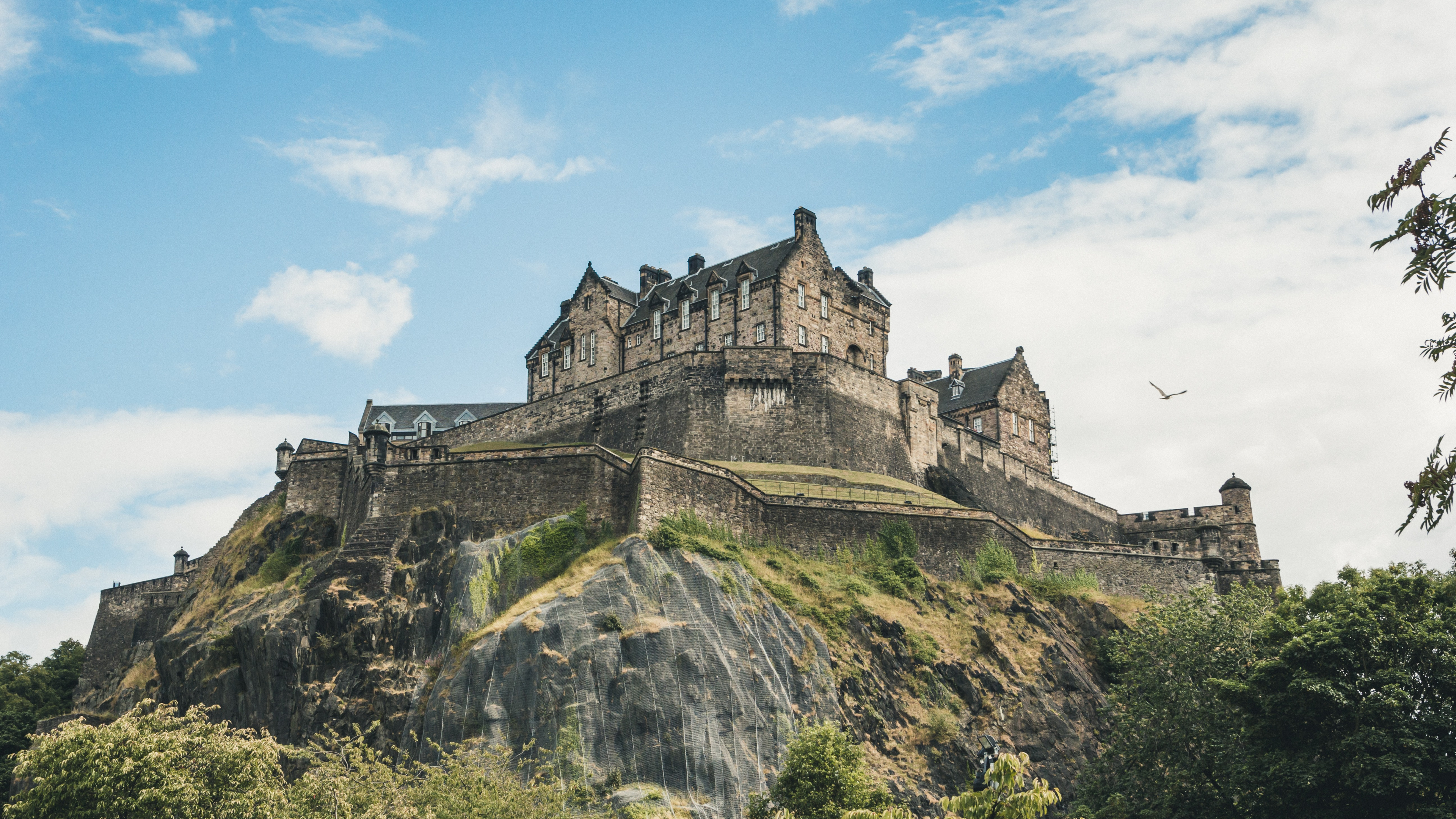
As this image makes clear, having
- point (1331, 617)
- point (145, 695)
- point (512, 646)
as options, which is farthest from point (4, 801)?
point (1331, 617)

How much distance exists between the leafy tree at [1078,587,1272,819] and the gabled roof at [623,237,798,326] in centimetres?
3149

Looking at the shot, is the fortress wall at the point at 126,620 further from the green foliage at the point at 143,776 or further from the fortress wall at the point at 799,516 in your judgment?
Answer: the green foliage at the point at 143,776

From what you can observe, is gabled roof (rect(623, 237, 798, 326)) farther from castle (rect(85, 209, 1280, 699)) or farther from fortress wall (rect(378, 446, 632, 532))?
fortress wall (rect(378, 446, 632, 532))

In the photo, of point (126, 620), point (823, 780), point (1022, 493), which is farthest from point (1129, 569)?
point (126, 620)

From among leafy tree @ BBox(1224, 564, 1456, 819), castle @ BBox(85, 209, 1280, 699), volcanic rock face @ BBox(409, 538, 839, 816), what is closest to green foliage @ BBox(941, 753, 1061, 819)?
leafy tree @ BBox(1224, 564, 1456, 819)

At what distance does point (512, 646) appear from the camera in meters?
42.6

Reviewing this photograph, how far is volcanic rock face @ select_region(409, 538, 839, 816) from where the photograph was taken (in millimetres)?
40250

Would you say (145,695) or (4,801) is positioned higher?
(145,695)

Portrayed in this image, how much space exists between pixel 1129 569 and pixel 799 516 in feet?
57.5

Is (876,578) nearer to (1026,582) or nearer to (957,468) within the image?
(1026,582)

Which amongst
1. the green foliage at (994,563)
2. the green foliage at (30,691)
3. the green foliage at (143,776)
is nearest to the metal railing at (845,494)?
the green foliage at (994,563)

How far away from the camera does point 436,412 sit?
84250 millimetres

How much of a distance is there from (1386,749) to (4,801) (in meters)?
52.7

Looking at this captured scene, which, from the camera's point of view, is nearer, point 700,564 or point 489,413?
point 700,564
